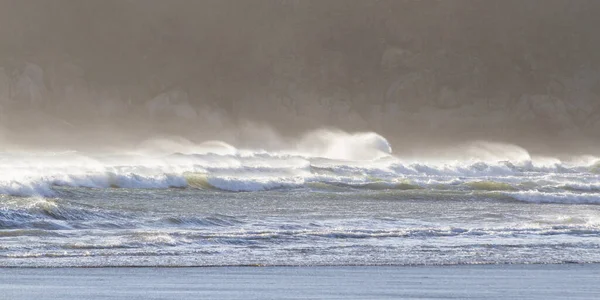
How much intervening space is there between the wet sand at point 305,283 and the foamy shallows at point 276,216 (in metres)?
0.62

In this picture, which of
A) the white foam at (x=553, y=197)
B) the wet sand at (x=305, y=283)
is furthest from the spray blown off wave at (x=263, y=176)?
the wet sand at (x=305, y=283)

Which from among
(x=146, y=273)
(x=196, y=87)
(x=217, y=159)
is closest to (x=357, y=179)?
(x=217, y=159)

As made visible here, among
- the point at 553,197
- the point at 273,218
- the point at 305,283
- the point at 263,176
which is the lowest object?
the point at 305,283

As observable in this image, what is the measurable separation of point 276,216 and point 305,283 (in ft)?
27.1

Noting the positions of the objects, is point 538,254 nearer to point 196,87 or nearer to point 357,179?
point 357,179

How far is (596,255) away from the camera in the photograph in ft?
51.6

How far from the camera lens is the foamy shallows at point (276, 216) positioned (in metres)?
15.1

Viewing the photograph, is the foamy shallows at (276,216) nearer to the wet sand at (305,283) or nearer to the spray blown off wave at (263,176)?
the spray blown off wave at (263,176)

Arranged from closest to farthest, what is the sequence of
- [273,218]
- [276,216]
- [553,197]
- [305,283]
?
1. [305,283]
2. [273,218]
3. [276,216]
4. [553,197]

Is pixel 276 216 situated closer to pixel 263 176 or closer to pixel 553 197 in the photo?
pixel 553 197

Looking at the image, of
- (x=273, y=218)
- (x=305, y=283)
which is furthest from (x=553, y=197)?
(x=305, y=283)

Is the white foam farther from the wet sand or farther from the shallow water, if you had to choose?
the wet sand

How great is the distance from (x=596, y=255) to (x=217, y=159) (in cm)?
2648

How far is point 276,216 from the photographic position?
20984 mm
